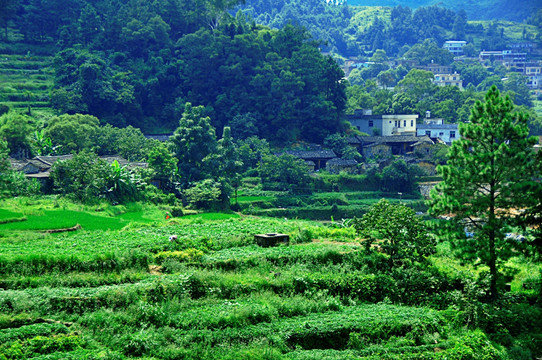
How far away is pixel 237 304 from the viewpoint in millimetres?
17094

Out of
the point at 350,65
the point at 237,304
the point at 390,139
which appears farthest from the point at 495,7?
the point at 237,304

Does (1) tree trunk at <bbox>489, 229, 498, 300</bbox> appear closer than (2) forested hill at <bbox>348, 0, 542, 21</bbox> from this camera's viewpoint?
Yes

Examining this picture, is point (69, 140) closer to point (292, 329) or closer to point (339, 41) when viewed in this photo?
point (292, 329)

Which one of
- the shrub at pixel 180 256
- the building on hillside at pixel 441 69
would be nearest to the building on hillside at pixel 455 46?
the building on hillside at pixel 441 69

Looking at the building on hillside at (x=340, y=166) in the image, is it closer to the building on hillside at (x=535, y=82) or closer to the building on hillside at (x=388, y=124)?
the building on hillside at (x=388, y=124)

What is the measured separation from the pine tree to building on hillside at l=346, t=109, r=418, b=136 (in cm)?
4664

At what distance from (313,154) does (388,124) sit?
46.5ft

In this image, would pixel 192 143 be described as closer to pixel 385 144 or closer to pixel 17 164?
pixel 17 164

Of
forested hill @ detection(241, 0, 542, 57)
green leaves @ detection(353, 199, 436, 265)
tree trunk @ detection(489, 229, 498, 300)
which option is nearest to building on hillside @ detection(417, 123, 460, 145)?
green leaves @ detection(353, 199, 436, 265)

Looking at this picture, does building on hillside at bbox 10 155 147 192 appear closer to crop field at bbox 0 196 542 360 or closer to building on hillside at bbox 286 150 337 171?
crop field at bbox 0 196 542 360

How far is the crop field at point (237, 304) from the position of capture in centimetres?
1522

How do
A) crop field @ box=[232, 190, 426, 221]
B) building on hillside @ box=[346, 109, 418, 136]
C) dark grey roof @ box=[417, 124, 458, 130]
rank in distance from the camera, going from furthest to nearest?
building on hillside @ box=[346, 109, 418, 136]
dark grey roof @ box=[417, 124, 458, 130]
crop field @ box=[232, 190, 426, 221]

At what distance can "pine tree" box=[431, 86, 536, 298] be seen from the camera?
1861 centimetres

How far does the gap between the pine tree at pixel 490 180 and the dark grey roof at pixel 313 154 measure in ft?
115
